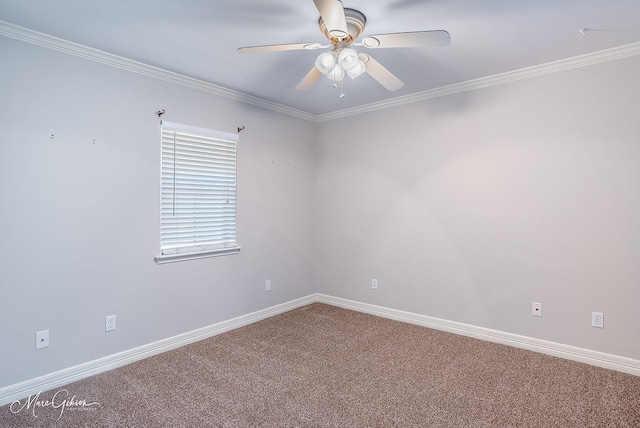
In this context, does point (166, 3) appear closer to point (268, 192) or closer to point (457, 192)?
point (268, 192)

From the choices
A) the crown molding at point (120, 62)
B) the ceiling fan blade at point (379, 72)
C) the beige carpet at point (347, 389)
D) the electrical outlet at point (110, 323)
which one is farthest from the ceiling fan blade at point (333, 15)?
the electrical outlet at point (110, 323)

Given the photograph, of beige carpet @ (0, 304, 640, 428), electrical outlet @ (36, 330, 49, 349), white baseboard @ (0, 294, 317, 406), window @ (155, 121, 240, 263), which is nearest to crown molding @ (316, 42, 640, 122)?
window @ (155, 121, 240, 263)

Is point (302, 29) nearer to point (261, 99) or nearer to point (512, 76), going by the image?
point (261, 99)

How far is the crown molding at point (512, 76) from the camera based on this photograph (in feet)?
8.46

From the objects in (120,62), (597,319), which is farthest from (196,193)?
(597,319)

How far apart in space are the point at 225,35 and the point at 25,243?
1902 mm

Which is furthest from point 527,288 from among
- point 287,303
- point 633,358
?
point 287,303

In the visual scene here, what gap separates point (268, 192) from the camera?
3.89m

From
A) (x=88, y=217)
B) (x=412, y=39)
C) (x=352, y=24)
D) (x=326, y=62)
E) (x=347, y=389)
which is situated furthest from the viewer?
(x=88, y=217)

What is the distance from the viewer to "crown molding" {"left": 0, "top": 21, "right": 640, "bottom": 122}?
2342 mm

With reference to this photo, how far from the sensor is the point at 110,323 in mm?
2684

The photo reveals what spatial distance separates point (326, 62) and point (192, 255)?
6.87 feet

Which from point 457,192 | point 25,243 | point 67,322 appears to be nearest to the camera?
point 25,243

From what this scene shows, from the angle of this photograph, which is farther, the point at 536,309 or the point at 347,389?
the point at 536,309
